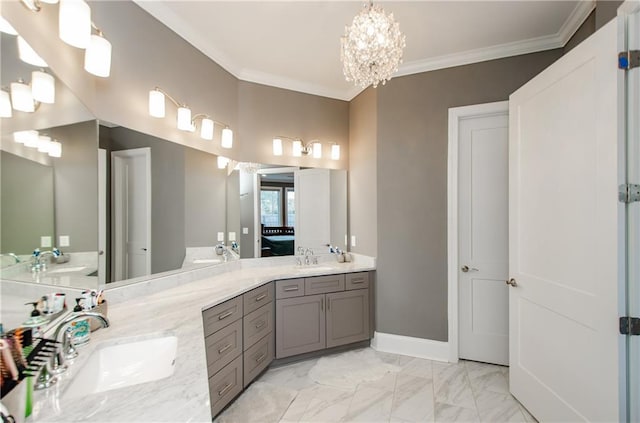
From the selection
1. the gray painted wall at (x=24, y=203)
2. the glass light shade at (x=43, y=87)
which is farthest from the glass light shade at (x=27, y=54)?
the gray painted wall at (x=24, y=203)

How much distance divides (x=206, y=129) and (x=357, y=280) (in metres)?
2.00

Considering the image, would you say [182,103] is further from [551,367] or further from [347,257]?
[551,367]

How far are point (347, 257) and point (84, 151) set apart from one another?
2516 mm

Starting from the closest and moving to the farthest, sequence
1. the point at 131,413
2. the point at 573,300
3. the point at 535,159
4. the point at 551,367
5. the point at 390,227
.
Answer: the point at 131,413 → the point at 573,300 → the point at 551,367 → the point at 535,159 → the point at 390,227

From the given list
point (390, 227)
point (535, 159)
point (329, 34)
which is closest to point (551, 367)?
point (535, 159)

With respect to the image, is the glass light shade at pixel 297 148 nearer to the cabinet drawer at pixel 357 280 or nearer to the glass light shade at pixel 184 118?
the glass light shade at pixel 184 118

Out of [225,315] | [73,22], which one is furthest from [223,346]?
[73,22]

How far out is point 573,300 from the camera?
5.43 feet

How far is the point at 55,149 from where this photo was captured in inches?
44.4

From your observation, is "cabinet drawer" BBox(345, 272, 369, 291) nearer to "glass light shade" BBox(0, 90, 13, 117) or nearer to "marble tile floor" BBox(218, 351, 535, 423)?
"marble tile floor" BBox(218, 351, 535, 423)

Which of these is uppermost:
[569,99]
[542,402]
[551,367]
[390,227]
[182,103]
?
[182,103]

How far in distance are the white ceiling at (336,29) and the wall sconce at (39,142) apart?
4.77ft

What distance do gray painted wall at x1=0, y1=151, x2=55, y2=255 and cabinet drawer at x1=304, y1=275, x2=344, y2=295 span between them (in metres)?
1.95

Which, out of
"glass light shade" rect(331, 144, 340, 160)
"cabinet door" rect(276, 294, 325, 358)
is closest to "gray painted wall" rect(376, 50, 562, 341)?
"glass light shade" rect(331, 144, 340, 160)
